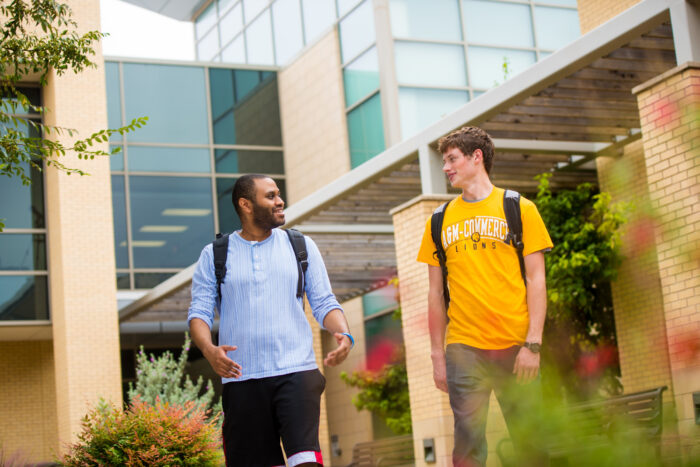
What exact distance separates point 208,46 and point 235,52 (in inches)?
84.6

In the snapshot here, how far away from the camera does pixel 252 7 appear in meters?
25.8

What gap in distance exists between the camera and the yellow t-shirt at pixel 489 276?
436 centimetres

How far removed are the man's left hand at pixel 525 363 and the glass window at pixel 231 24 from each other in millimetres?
23382

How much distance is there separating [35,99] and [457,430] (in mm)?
17437

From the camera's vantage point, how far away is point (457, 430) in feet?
14.3

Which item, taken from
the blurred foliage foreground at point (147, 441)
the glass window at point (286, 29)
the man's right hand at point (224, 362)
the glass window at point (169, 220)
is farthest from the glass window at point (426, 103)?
the man's right hand at point (224, 362)

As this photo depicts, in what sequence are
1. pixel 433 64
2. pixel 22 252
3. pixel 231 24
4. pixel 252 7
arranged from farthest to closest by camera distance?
pixel 231 24 → pixel 252 7 → pixel 433 64 → pixel 22 252

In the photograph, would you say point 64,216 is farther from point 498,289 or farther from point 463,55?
point 498,289

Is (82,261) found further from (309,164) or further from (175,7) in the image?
(175,7)

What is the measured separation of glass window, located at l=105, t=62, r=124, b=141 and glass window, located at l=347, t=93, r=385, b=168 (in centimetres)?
545

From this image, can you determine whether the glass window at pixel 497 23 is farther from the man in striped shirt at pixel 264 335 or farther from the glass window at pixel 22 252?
the man in striped shirt at pixel 264 335

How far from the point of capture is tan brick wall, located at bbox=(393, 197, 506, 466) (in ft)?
37.1

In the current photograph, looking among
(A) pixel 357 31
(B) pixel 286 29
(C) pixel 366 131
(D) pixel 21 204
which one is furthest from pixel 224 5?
(D) pixel 21 204

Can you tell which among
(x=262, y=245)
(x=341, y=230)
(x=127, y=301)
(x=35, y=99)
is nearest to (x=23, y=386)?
(x=127, y=301)
